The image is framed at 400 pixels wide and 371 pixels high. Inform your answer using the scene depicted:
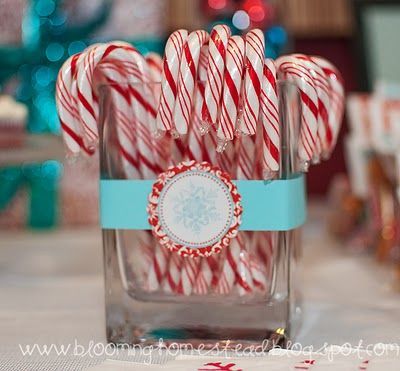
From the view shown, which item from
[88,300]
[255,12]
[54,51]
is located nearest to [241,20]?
[255,12]

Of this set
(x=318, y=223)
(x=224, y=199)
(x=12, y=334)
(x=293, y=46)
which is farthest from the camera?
(x=293, y=46)

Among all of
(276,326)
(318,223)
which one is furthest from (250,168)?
(318,223)

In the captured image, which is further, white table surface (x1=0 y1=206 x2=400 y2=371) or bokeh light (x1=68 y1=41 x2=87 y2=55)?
bokeh light (x1=68 y1=41 x2=87 y2=55)

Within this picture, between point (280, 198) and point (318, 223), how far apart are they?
1.10 m

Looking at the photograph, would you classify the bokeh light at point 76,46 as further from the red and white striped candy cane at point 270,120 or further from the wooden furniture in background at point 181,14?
the red and white striped candy cane at point 270,120

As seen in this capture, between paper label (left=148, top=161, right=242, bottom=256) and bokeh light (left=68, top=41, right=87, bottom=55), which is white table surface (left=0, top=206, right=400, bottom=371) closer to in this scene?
paper label (left=148, top=161, right=242, bottom=256)

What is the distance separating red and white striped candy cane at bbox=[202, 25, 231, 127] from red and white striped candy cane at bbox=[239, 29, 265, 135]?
0.02m

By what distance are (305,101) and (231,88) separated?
100 millimetres

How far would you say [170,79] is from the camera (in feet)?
2.31

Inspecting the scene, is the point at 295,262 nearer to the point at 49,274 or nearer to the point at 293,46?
the point at 49,274

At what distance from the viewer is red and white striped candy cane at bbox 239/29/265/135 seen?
0.70m

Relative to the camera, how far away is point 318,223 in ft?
5.96

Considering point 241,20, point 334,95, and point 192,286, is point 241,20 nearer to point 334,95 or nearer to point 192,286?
point 334,95

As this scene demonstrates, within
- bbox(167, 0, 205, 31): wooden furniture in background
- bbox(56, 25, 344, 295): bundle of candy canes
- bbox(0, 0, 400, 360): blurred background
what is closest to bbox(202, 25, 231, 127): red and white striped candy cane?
bbox(56, 25, 344, 295): bundle of candy canes
